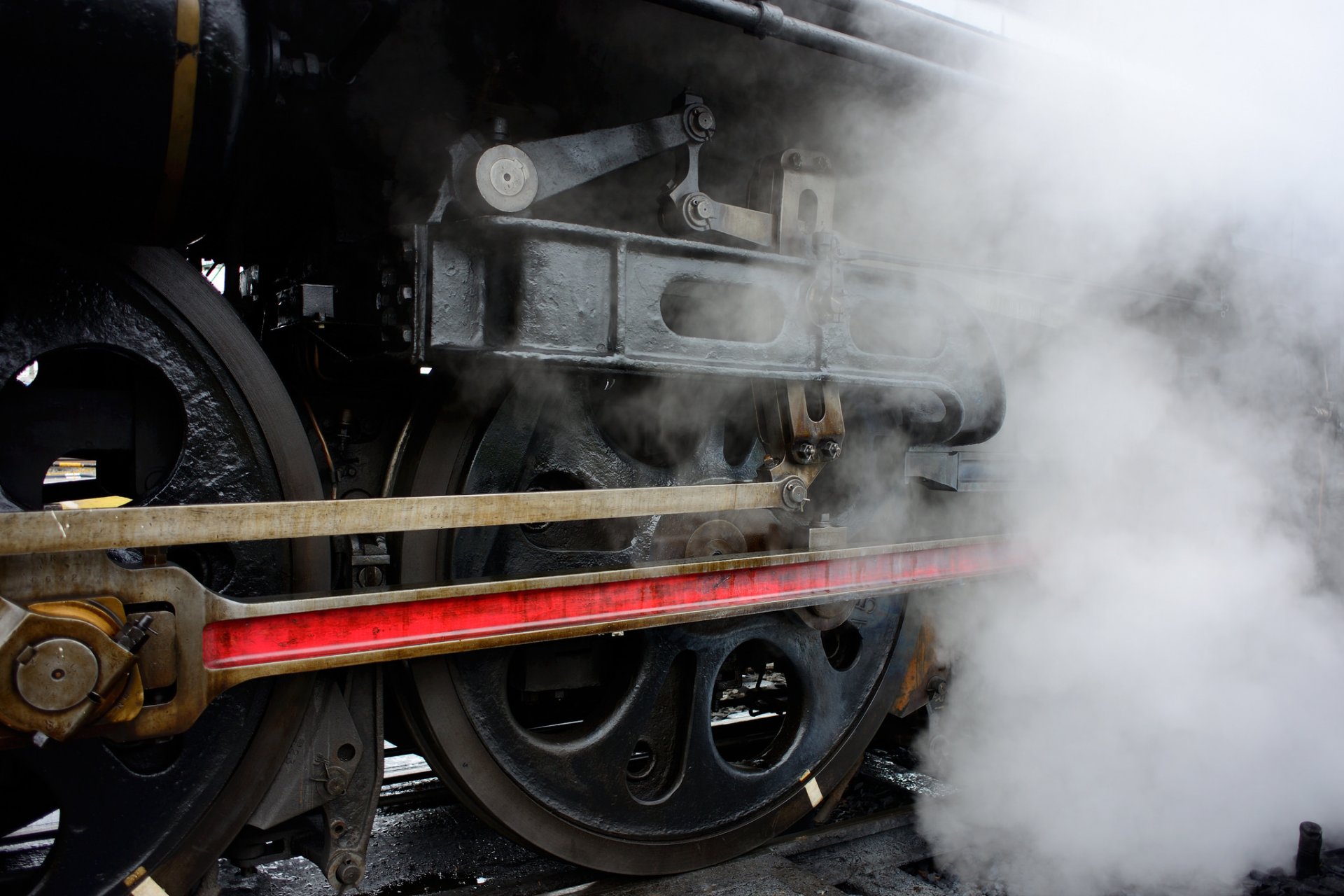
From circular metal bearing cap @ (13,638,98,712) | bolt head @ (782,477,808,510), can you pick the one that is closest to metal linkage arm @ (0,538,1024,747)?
circular metal bearing cap @ (13,638,98,712)

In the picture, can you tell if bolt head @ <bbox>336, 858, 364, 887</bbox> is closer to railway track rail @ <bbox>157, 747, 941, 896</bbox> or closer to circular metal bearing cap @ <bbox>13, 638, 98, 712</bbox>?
railway track rail @ <bbox>157, 747, 941, 896</bbox>

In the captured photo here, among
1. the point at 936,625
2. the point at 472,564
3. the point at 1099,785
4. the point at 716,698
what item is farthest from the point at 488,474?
the point at 1099,785

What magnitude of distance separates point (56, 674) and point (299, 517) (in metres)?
0.39

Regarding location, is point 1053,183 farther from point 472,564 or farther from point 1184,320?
point 472,564

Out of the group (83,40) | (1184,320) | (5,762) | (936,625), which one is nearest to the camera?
(83,40)

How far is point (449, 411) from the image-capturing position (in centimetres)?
200

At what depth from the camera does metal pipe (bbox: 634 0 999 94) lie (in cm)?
177

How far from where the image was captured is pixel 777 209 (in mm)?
2232

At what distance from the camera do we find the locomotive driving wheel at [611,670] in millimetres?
2006

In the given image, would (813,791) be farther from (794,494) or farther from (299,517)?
(299,517)

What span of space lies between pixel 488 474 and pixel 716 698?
1.89 meters

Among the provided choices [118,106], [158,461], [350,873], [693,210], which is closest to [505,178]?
[693,210]

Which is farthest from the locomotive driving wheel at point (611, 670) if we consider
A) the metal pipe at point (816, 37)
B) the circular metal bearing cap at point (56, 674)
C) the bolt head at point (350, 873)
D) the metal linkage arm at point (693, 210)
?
the metal pipe at point (816, 37)

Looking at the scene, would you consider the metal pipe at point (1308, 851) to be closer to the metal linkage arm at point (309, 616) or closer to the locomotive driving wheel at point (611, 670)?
the locomotive driving wheel at point (611, 670)
